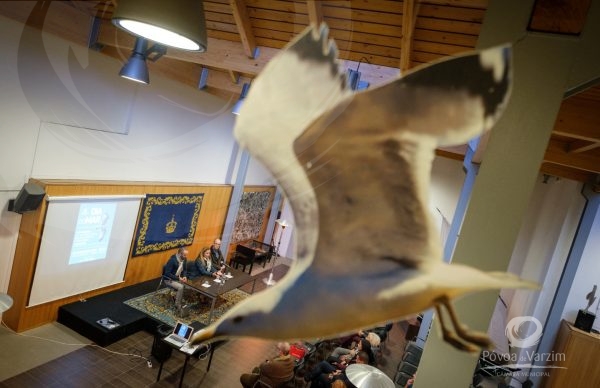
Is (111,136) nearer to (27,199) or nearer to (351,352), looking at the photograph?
(27,199)

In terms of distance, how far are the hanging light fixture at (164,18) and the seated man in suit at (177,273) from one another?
225 inches

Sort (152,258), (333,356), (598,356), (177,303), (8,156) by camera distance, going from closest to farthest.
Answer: (8,156)
(333,356)
(598,356)
(177,303)
(152,258)

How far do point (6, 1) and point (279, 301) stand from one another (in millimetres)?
1253

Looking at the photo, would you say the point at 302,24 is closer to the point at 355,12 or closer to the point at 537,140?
the point at 355,12

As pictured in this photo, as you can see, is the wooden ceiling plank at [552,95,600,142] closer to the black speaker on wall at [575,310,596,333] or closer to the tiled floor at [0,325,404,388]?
the tiled floor at [0,325,404,388]

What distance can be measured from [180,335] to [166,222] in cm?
311

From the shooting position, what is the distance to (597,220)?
22.5 ft

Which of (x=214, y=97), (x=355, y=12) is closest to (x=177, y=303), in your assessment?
(x=214, y=97)

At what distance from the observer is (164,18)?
146 cm

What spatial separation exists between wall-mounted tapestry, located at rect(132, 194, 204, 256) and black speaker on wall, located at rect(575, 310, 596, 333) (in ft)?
23.0

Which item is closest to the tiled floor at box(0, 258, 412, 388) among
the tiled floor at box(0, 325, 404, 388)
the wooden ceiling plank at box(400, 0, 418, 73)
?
the tiled floor at box(0, 325, 404, 388)

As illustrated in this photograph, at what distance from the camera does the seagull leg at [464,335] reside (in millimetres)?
1221

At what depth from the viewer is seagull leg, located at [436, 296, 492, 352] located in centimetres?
122

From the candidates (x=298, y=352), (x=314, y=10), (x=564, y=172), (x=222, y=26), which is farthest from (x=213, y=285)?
(x=564, y=172)
